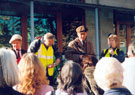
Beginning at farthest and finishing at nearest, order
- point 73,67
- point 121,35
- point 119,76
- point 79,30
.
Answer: point 121,35, point 79,30, point 73,67, point 119,76

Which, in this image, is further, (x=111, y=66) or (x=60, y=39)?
(x=60, y=39)

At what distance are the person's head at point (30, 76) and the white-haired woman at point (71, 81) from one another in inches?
10.4

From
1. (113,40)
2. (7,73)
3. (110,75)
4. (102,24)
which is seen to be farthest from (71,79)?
(102,24)

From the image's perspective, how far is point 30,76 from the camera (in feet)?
9.18

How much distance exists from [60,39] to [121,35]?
3222 millimetres

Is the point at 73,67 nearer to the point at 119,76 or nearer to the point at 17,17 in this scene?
the point at 119,76

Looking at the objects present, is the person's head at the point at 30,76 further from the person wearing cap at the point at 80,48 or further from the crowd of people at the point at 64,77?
the person wearing cap at the point at 80,48

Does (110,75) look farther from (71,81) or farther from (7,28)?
(7,28)

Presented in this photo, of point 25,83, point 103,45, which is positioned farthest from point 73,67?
point 103,45

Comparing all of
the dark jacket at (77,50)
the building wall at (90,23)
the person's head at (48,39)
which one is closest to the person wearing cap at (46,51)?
the person's head at (48,39)

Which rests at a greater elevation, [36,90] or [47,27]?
[47,27]

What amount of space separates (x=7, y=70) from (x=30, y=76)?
456 millimetres

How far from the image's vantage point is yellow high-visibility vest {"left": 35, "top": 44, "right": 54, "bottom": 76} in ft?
16.3

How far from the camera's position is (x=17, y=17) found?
7184mm
